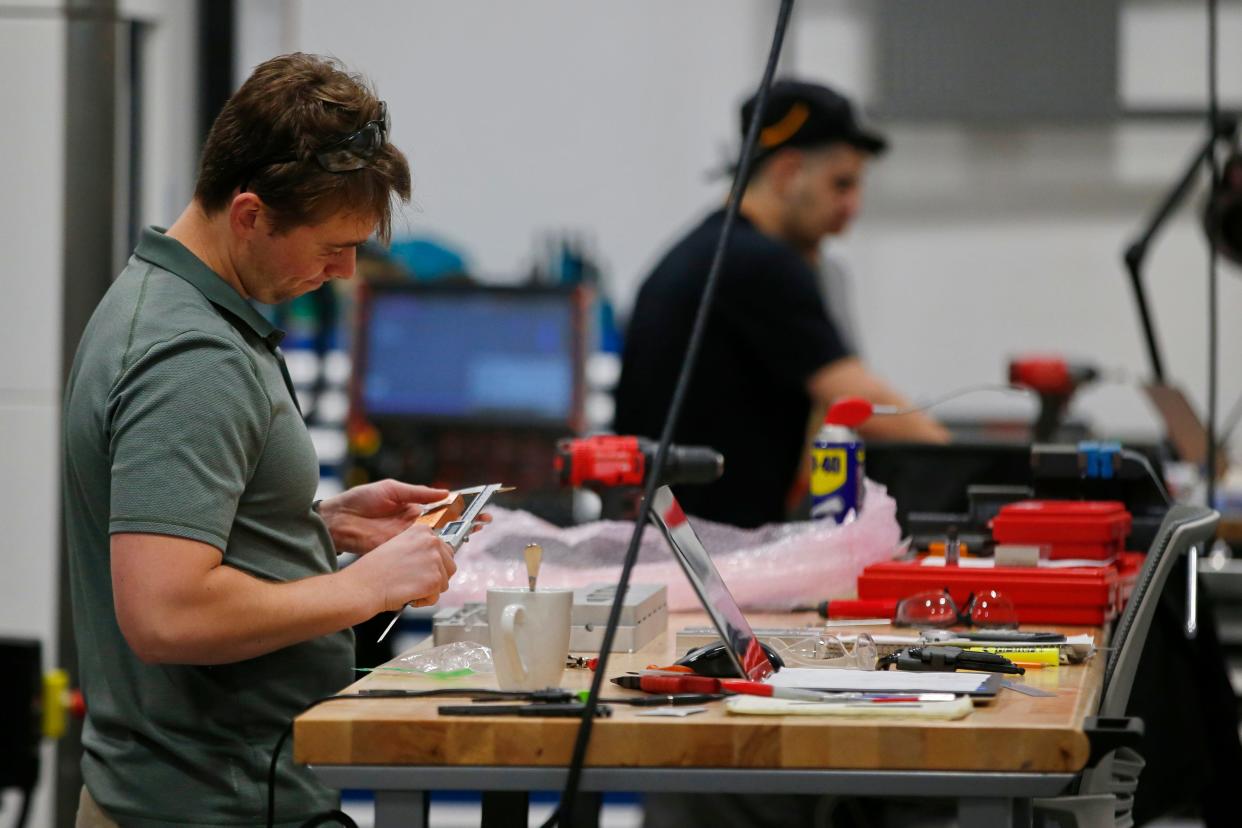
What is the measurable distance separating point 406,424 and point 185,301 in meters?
2.96

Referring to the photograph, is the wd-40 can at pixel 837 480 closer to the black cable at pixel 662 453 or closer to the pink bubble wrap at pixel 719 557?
the pink bubble wrap at pixel 719 557

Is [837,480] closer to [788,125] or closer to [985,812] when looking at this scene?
[985,812]

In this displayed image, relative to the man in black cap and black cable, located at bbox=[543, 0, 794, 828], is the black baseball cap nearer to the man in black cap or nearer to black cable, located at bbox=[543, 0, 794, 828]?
the man in black cap

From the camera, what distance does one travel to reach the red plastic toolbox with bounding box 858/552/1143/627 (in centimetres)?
173

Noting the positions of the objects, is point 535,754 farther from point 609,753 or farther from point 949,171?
point 949,171

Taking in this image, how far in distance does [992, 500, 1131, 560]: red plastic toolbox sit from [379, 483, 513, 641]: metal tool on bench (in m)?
0.72

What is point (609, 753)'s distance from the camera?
46.9 inches

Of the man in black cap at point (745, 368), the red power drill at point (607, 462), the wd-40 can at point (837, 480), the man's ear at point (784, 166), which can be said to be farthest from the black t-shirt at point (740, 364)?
the red power drill at point (607, 462)

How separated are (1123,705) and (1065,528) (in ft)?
1.78

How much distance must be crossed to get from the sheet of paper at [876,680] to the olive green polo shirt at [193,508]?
450 mm

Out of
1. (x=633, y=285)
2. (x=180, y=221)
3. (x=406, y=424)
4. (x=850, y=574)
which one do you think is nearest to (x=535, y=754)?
(x=180, y=221)

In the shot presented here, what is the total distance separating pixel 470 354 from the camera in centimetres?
437

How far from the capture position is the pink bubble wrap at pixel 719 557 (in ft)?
6.21

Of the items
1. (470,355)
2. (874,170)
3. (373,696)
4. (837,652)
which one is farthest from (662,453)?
(874,170)
